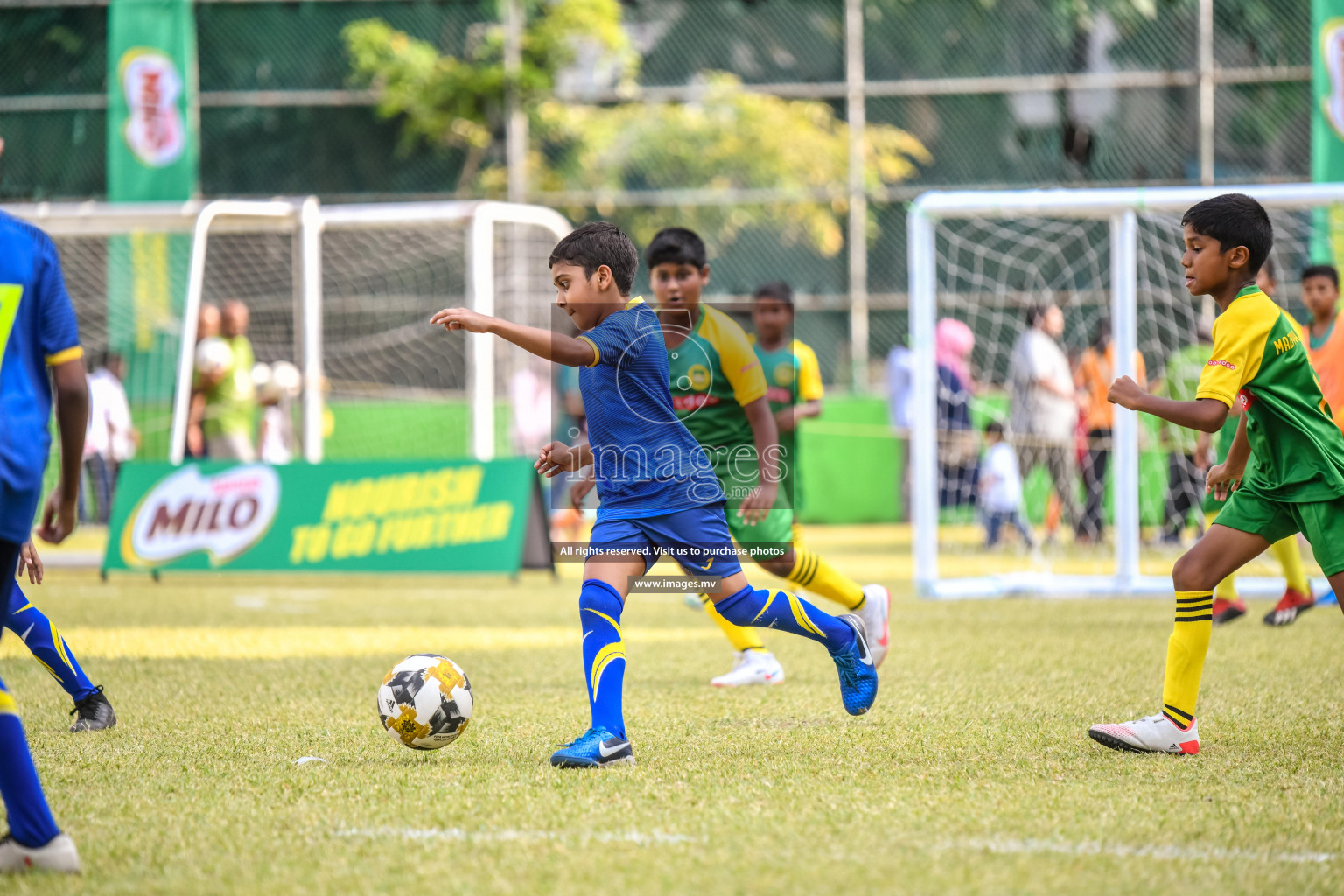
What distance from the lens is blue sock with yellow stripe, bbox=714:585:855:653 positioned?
4477mm

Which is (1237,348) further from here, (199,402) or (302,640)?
(199,402)

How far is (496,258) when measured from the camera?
1450 centimetres

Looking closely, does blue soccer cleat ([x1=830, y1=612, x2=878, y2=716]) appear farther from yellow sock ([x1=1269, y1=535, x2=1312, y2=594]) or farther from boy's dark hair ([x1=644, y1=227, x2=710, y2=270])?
yellow sock ([x1=1269, y1=535, x2=1312, y2=594])

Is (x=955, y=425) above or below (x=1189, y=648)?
above

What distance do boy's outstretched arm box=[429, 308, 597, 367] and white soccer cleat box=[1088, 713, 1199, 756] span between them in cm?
203

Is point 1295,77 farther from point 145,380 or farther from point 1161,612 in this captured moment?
point 145,380

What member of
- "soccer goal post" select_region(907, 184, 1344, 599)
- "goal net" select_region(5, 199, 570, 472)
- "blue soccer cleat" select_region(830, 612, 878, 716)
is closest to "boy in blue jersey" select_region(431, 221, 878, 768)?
"blue soccer cleat" select_region(830, 612, 878, 716)

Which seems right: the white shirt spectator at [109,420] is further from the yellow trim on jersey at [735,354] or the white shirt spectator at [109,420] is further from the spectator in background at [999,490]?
the yellow trim on jersey at [735,354]

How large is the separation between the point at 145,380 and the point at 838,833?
1471 cm

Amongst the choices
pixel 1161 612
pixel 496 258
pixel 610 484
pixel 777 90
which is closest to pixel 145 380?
pixel 496 258

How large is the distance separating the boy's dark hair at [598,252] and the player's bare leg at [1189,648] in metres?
1.99

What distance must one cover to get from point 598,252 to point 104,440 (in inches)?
445

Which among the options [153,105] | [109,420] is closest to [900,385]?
[109,420]

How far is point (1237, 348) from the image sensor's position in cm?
409
